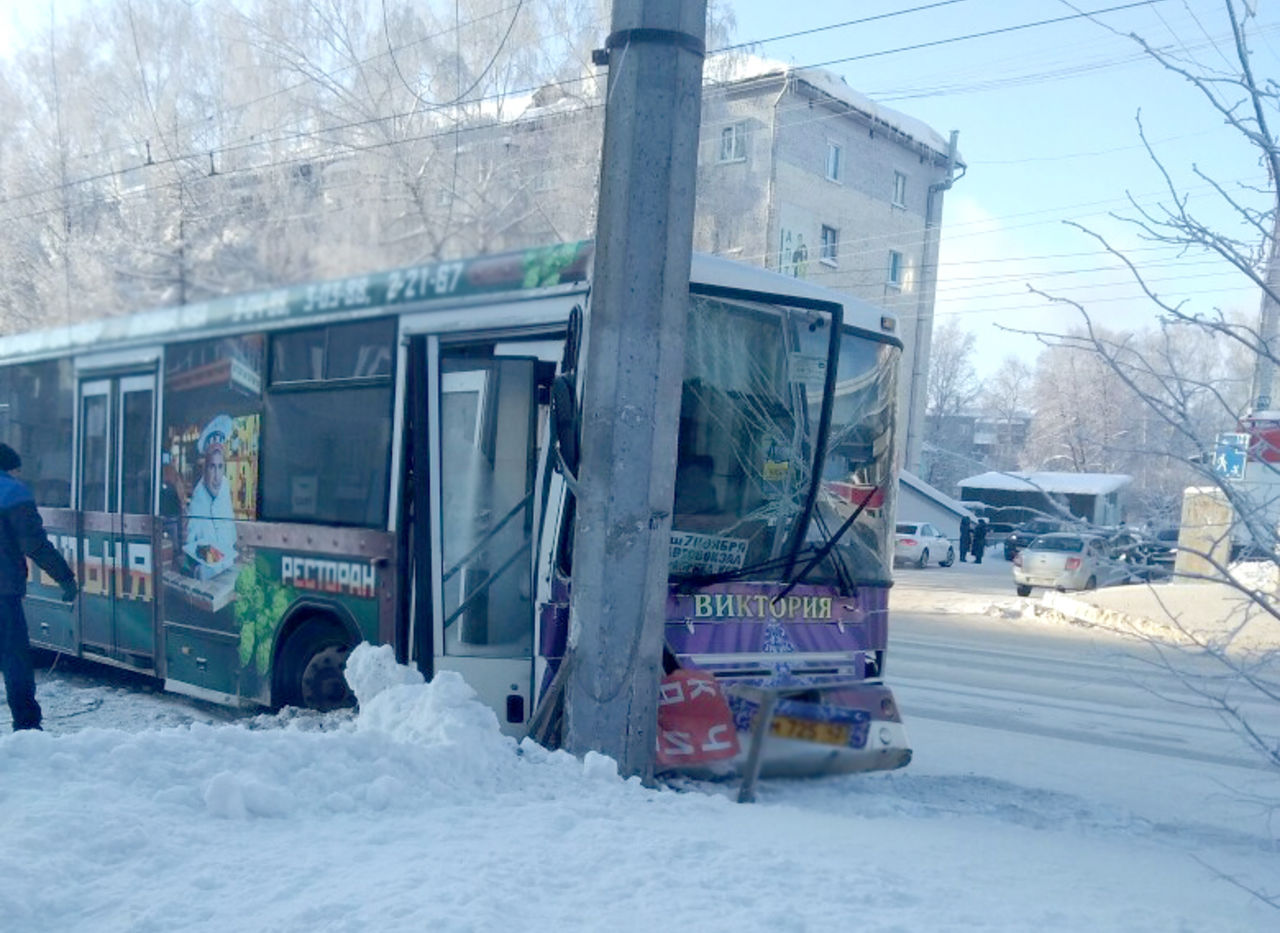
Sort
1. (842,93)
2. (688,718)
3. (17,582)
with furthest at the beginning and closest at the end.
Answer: (842,93) → (17,582) → (688,718)

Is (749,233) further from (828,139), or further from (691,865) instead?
(691,865)

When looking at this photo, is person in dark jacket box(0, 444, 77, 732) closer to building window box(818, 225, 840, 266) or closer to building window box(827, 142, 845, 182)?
building window box(818, 225, 840, 266)

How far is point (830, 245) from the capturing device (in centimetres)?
3544

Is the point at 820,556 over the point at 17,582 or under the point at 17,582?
over

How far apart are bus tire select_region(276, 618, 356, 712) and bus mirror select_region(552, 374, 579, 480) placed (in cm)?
257

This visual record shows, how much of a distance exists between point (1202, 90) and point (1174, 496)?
4.52 feet

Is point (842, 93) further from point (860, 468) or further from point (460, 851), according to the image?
point (460, 851)

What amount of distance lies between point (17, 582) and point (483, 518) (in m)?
3.27

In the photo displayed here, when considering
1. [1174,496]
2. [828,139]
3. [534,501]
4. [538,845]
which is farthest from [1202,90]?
[828,139]

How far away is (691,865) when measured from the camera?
3820 mm

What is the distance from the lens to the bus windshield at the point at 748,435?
21.1 feet

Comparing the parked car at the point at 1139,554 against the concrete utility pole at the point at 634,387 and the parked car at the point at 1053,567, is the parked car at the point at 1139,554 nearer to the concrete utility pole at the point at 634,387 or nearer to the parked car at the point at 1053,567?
the concrete utility pole at the point at 634,387

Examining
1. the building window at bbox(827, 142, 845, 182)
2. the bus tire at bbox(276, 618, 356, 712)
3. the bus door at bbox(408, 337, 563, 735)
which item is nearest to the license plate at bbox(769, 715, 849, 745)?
the bus door at bbox(408, 337, 563, 735)

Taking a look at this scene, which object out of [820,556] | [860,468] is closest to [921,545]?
Answer: [860,468]
